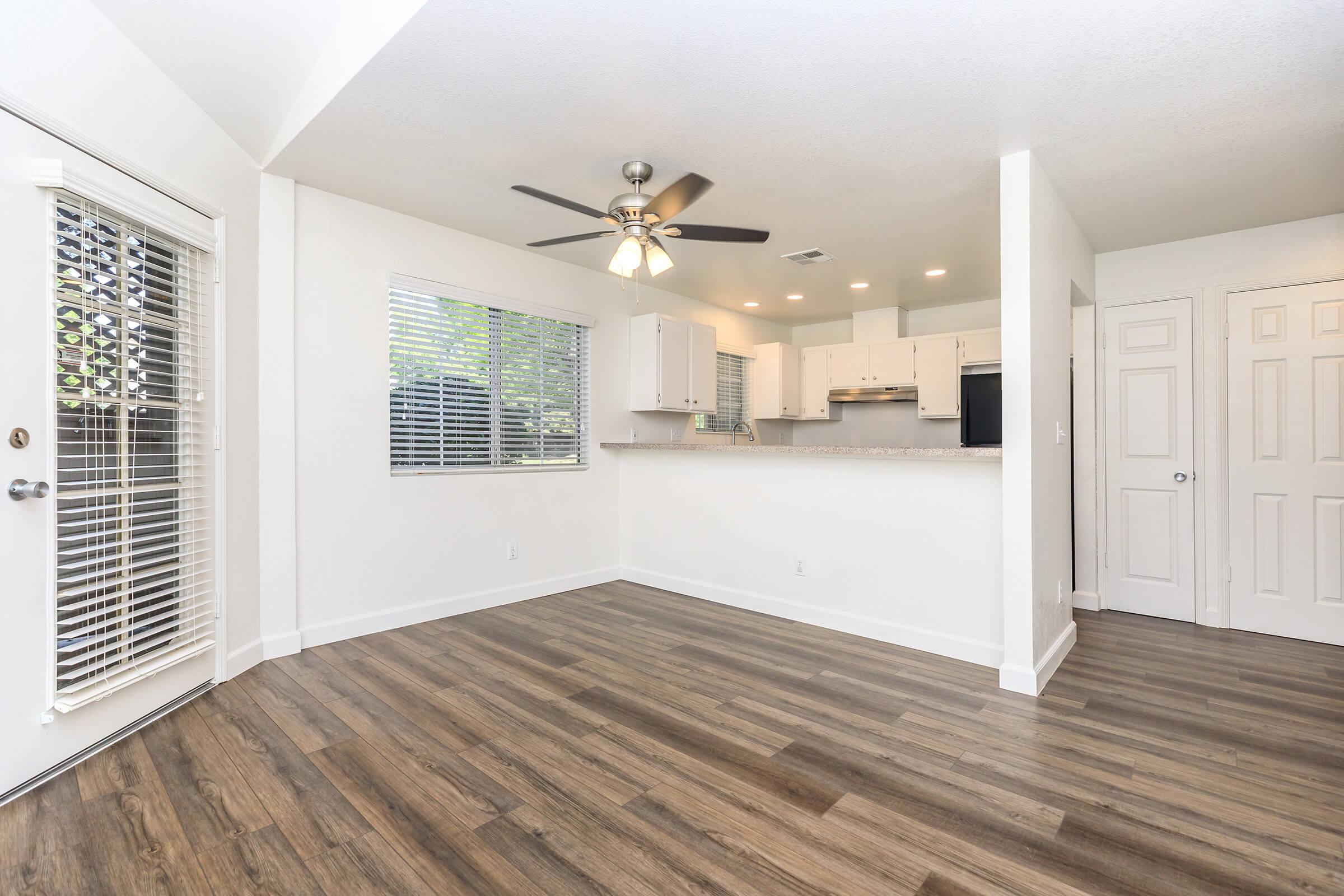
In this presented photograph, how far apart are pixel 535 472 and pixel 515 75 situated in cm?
273

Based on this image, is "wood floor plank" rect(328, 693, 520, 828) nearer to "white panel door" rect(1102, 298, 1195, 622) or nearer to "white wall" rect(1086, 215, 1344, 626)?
"white panel door" rect(1102, 298, 1195, 622)

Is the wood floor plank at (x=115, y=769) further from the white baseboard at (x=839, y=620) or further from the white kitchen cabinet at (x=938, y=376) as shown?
the white kitchen cabinet at (x=938, y=376)

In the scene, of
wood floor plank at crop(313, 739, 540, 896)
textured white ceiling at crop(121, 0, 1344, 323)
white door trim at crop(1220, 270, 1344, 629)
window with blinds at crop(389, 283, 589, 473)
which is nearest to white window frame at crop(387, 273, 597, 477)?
window with blinds at crop(389, 283, 589, 473)

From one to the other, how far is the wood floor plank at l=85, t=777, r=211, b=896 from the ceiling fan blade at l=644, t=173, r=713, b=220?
2708mm

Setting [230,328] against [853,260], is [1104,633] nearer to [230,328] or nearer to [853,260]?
[853,260]

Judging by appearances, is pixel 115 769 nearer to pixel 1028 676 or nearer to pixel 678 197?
pixel 678 197

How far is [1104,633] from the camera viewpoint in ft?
12.6

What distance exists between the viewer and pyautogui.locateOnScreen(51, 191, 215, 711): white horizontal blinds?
2156 mm

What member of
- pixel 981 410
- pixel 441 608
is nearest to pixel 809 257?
pixel 981 410

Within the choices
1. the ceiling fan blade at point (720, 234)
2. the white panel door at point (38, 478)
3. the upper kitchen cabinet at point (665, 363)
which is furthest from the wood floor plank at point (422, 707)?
the upper kitchen cabinet at point (665, 363)

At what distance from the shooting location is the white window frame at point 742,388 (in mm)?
6137

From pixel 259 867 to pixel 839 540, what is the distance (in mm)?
3035

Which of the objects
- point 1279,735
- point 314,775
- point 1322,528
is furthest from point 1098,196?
point 314,775

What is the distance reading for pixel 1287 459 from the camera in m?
3.76
